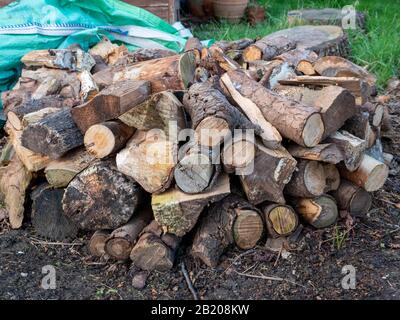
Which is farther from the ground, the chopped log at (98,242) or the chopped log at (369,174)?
the chopped log at (369,174)

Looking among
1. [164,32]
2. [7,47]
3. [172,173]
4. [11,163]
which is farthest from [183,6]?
[172,173]

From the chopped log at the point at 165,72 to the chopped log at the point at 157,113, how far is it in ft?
0.95

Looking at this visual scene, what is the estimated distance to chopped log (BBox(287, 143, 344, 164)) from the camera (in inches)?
106

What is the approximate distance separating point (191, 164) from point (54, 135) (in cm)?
80

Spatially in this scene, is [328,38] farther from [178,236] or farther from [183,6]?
[183,6]

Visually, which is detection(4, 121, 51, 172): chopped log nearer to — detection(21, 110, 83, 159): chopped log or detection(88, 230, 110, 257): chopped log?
detection(21, 110, 83, 159): chopped log

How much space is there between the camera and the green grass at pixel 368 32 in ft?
17.1

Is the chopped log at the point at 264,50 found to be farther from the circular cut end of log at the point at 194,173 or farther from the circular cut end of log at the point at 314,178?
the circular cut end of log at the point at 194,173

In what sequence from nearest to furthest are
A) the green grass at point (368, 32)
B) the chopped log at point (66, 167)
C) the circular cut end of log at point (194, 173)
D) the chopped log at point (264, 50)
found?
the circular cut end of log at point (194, 173), the chopped log at point (66, 167), the chopped log at point (264, 50), the green grass at point (368, 32)

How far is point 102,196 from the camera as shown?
277 cm

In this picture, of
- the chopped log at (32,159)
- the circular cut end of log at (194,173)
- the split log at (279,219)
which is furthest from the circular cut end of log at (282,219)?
the chopped log at (32,159)

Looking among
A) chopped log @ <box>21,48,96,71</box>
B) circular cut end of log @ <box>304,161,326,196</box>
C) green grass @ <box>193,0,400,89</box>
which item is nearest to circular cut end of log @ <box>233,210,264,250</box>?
circular cut end of log @ <box>304,161,326,196</box>

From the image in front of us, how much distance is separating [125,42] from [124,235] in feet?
8.93

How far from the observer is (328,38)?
16.4ft
